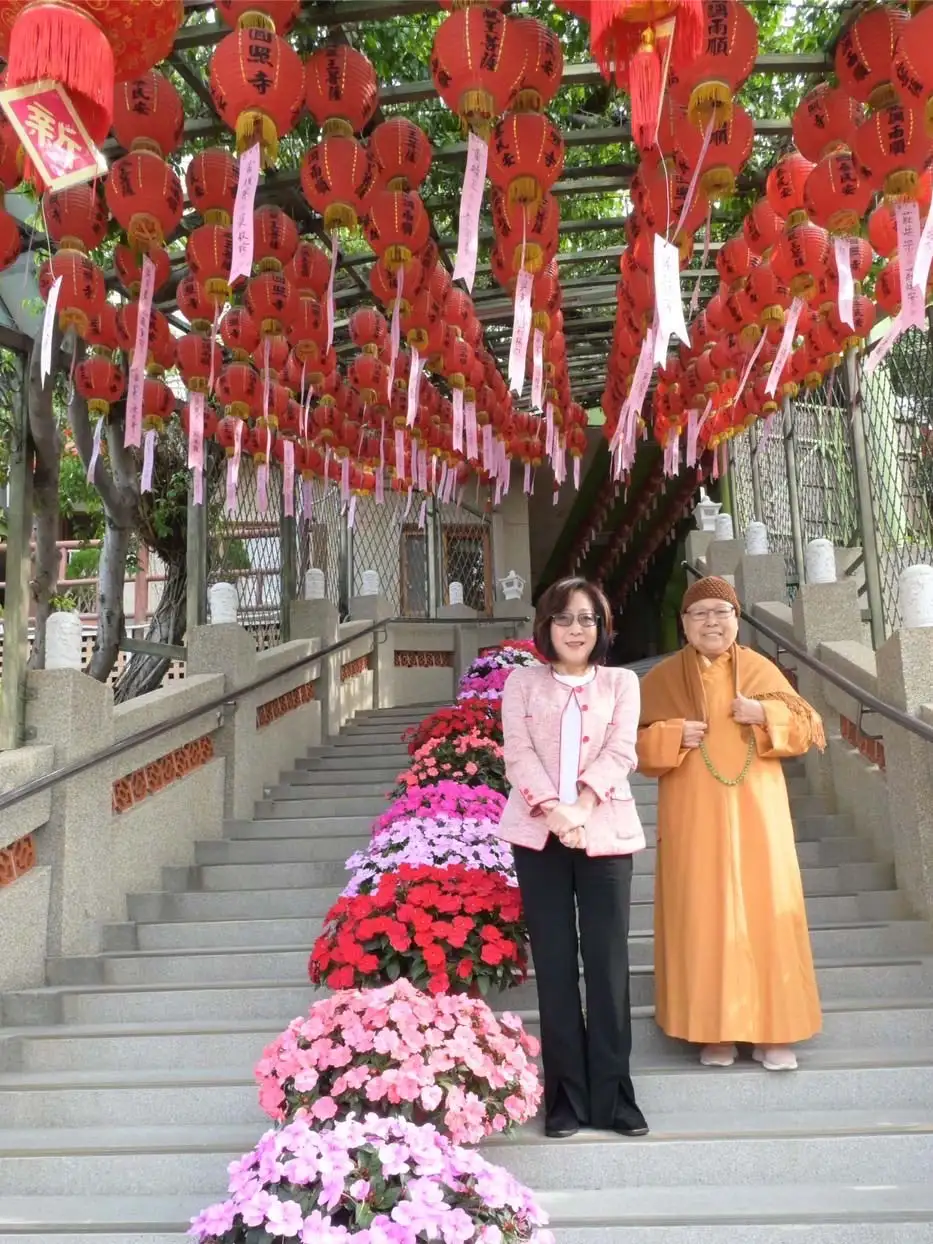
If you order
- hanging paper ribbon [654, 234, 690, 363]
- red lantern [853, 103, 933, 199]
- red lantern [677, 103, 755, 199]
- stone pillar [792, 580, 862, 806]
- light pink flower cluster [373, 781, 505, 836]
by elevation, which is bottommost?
light pink flower cluster [373, 781, 505, 836]

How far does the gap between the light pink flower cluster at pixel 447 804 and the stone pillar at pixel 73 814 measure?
1321mm

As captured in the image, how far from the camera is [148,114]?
4000 mm

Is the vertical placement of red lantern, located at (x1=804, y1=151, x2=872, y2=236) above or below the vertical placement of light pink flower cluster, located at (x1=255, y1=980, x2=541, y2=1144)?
above

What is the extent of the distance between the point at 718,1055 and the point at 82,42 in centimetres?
340

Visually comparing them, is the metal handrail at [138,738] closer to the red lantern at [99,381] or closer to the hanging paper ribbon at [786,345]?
the red lantern at [99,381]

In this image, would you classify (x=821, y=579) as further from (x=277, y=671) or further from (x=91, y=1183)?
(x=91, y=1183)

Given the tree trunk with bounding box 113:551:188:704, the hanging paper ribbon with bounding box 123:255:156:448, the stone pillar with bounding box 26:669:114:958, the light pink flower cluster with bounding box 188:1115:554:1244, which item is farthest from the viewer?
the tree trunk with bounding box 113:551:188:704

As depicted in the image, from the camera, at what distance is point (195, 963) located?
4.57 m

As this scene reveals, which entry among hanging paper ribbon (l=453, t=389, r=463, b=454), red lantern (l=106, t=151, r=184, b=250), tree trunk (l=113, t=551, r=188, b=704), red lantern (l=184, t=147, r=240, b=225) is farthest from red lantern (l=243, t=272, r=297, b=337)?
tree trunk (l=113, t=551, r=188, b=704)

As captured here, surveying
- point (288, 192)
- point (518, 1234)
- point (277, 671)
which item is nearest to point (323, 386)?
point (288, 192)

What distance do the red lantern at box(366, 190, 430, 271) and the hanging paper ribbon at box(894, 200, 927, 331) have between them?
1908 mm

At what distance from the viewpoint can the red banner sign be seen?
96.2 inches

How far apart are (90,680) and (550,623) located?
2638 millimetres

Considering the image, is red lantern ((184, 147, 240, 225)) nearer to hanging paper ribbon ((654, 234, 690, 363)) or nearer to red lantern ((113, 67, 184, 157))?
red lantern ((113, 67, 184, 157))
